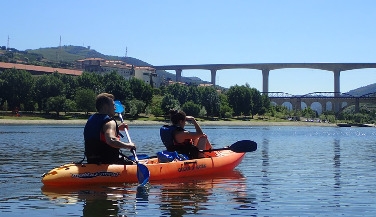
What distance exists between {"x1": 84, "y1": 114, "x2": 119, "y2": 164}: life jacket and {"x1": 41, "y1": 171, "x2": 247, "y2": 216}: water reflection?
0.69 meters

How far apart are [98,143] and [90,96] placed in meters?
86.9

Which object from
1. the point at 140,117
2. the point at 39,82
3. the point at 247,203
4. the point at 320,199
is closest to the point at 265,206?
the point at 247,203

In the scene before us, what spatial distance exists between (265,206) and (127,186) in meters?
3.79

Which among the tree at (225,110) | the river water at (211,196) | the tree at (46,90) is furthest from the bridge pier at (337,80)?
the river water at (211,196)

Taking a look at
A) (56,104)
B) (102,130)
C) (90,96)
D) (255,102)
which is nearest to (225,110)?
(255,102)

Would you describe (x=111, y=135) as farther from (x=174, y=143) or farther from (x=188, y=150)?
(x=188, y=150)

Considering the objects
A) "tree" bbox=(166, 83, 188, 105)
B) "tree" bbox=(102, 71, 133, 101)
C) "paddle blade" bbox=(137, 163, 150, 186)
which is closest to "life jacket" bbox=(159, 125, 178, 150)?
"paddle blade" bbox=(137, 163, 150, 186)

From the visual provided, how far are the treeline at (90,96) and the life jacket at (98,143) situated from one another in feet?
278

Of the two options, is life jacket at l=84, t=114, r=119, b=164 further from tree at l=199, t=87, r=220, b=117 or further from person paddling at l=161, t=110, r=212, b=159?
tree at l=199, t=87, r=220, b=117

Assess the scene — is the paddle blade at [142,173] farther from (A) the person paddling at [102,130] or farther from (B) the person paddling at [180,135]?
(B) the person paddling at [180,135]

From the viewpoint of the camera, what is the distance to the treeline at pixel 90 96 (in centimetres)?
9962

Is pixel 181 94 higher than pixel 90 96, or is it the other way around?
pixel 181 94

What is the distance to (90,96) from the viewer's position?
326ft

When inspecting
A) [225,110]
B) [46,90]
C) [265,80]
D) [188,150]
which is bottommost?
[188,150]
